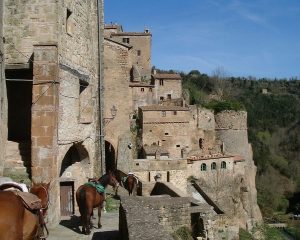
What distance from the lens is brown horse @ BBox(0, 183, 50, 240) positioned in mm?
5594

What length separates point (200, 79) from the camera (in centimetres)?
9219

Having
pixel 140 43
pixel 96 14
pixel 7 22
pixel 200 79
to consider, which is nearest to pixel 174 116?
pixel 140 43

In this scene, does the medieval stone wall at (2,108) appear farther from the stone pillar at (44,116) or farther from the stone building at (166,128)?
the stone building at (166,128)

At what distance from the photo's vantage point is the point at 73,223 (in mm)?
12633

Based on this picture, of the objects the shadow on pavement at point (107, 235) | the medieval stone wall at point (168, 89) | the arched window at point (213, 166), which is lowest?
the arched window at point (213, 166)

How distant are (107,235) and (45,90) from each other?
4.17m

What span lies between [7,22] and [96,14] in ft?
20.9

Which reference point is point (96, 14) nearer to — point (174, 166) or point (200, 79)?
point (174, 166)

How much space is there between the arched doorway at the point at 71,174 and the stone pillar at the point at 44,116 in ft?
9.77

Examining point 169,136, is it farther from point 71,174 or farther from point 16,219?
→ point 16,219

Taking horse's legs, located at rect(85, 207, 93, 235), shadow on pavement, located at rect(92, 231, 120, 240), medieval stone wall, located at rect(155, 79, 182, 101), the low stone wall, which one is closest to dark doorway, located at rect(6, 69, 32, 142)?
horse's legs, located at rect(85, 207, 93, 235)

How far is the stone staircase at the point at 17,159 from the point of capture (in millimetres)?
11750

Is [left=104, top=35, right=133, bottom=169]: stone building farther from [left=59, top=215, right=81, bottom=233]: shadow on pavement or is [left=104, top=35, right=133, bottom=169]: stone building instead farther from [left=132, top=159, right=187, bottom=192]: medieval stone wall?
[left=59, top=215, right=81, bottom=233]: shadow on pavement

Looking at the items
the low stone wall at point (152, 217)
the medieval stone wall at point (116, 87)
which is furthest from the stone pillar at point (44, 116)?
the medieval stone wall at point (116, 87)
